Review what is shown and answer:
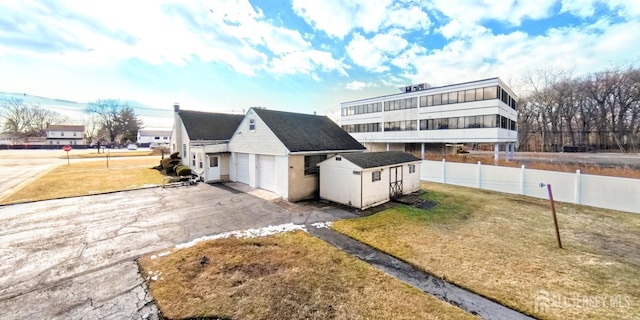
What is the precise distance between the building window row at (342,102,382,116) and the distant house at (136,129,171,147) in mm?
61974

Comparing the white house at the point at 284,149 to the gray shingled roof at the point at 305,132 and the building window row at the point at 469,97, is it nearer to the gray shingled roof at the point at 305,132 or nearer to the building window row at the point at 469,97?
the gray shingled roof at the point at 305,132

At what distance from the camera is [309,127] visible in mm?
17250

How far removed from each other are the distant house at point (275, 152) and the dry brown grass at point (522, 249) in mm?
4758

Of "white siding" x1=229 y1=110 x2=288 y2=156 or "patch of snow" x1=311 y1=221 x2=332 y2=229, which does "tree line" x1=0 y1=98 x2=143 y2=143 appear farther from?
"patch of snow" x1=311 y1=221 x2=332 y2=229

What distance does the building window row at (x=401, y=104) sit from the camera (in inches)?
1217

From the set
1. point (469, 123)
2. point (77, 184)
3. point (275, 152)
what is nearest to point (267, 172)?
point (275, 152)

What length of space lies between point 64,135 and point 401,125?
3598 inches

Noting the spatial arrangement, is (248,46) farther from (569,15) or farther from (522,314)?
(569,15)

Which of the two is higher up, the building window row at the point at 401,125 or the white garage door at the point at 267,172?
the building window row at the point at 401,125

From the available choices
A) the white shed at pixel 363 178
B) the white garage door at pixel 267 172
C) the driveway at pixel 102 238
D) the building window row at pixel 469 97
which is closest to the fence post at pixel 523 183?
the white shed at pixel 363 178

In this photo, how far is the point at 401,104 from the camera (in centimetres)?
3222

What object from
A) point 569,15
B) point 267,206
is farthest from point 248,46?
point 569,15

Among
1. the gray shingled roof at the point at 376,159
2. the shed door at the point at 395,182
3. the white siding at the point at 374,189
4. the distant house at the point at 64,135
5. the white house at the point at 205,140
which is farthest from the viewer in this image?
the distant house at the point at 64,135

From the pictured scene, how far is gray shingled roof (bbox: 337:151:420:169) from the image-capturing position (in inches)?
476
